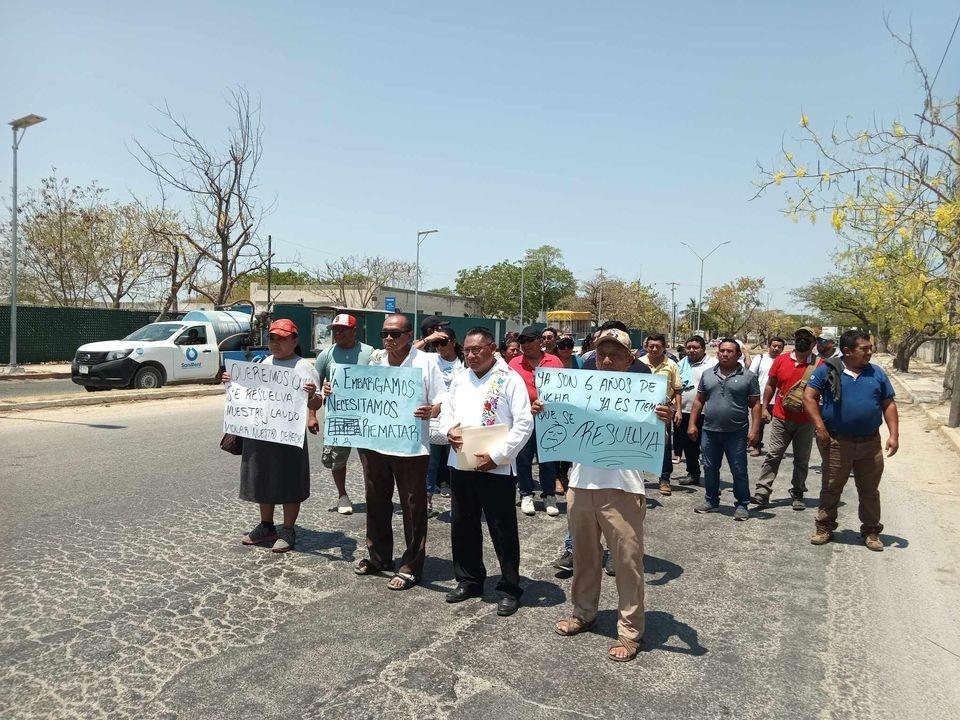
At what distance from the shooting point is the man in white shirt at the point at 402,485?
488 cm

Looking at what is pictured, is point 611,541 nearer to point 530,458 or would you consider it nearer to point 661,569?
point 661,569

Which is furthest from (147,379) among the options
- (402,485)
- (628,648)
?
(628,648)

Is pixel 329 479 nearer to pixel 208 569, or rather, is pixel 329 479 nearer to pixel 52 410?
pixel 208 569

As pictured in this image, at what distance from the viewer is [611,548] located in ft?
13.3

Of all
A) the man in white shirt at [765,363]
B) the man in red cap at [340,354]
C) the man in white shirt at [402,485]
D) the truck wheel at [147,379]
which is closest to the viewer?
the man in white shirt at [402,485]

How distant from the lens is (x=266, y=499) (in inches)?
214

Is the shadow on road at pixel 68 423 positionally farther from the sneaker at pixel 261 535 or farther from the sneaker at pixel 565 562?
the sneaker at pixel 565 562

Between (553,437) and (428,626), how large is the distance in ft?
4.46

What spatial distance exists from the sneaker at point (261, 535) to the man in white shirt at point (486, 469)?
1802mm

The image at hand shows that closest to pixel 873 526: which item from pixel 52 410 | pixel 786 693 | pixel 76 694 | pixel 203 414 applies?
pixel 786 693

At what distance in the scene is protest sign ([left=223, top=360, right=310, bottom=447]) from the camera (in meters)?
5.36

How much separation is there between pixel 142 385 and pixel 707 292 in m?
78.8

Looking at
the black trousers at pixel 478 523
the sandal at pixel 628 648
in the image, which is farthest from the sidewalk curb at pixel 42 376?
the sandal at pixel 628 648

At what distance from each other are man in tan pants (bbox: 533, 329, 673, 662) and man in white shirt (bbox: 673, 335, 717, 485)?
15.5ft
